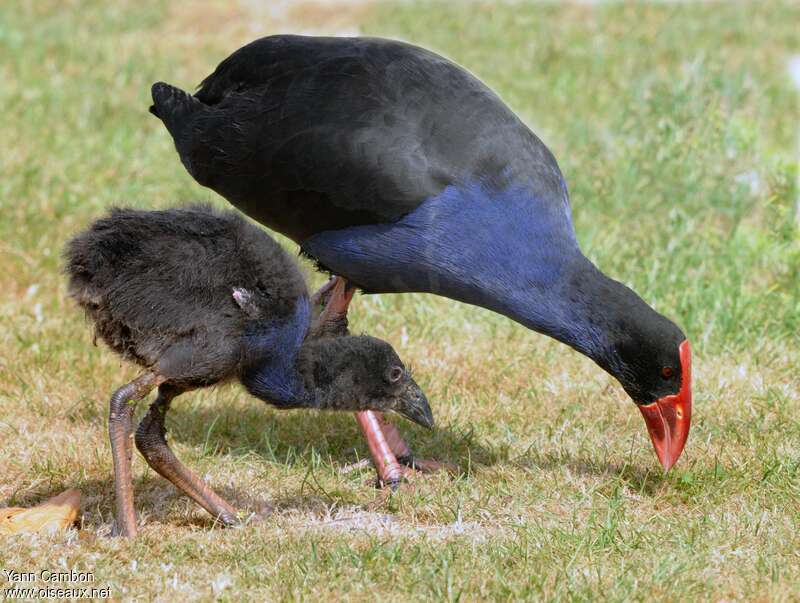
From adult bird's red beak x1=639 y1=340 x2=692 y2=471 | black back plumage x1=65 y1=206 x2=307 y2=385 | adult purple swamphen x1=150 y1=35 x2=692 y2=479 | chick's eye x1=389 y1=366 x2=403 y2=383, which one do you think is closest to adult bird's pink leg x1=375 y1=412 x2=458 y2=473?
adult purple swamphen x1=150 y1=35 x2=692 y2=479

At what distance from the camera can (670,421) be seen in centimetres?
433

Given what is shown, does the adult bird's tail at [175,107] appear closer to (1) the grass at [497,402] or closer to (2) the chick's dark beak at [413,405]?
(1) the grass at [497,402]

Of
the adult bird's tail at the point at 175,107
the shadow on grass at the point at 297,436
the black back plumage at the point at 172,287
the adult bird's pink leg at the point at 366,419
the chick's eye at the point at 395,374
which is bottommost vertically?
the shadow on grass at the point at 297,436

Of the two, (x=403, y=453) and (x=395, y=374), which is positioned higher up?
(x=395, y=374)

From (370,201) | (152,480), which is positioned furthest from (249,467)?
(370,201)

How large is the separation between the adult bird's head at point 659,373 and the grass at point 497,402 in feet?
0.71

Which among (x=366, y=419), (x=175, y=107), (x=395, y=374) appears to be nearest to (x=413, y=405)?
(x=395, y=374)

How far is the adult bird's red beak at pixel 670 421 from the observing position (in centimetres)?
429

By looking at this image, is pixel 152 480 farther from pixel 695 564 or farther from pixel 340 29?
pixel 340 29

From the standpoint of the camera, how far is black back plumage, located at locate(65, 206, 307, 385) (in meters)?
3.94

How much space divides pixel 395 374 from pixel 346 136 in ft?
2.95

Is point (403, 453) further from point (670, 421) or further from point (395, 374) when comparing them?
point (670, 421)

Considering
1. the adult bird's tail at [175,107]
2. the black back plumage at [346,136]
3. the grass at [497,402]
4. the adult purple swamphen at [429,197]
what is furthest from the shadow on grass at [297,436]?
the adult bird's tail at [175,107]

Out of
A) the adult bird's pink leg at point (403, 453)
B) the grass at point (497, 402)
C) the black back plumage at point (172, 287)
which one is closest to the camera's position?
the grass at point (497, 402)
